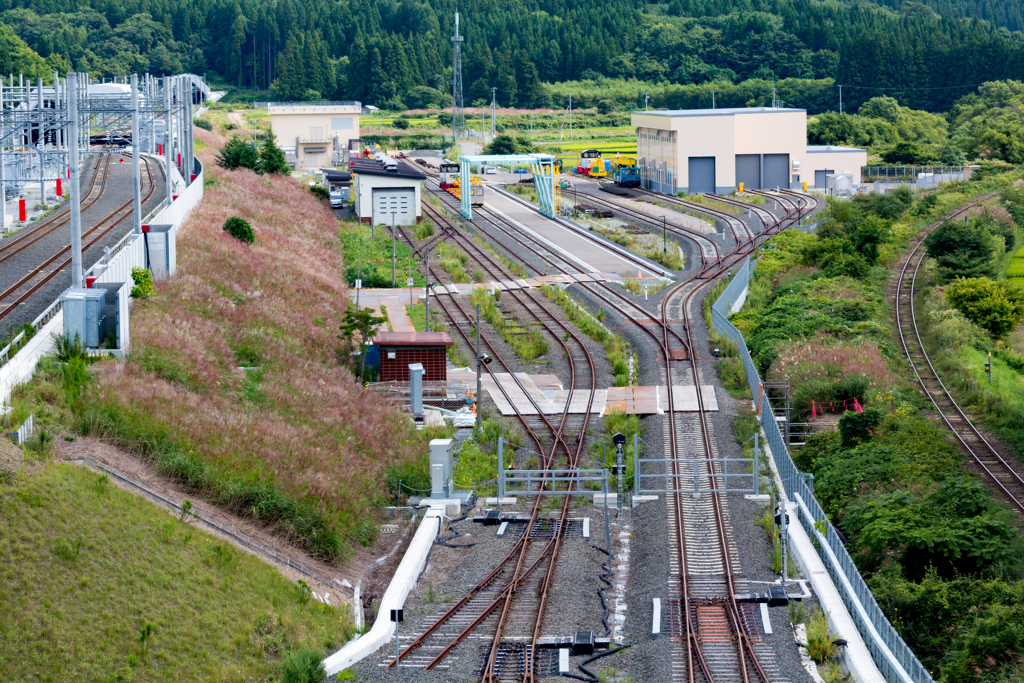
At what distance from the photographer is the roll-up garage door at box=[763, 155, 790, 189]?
246ft

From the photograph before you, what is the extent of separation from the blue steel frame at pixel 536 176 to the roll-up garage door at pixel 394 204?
13.6 feet

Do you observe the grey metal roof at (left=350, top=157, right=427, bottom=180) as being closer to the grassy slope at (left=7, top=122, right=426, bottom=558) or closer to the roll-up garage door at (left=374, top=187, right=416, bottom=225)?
the roll-up garage door at (left=374, top=187, right=416, bottom=225)

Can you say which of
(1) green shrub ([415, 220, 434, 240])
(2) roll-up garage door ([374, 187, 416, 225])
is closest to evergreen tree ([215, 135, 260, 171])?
(2) roll-up garage door ([374, 187, 416, 225])

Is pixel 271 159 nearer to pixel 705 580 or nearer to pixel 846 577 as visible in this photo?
pixel 705 580

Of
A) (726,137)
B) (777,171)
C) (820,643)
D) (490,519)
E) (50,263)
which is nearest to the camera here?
(820,643)

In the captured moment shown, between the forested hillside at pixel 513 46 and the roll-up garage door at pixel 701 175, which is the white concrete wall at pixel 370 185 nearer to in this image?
the roll-up garage door at pixel 701 175

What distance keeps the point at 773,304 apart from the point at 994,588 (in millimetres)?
23534

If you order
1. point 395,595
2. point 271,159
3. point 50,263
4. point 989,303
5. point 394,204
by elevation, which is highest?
point 271,159

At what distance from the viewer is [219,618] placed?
54.3 feet

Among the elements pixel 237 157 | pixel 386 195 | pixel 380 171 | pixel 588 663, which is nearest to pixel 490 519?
pixel 588 663

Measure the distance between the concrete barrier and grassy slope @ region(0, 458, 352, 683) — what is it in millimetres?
518

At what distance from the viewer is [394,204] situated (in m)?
61.5

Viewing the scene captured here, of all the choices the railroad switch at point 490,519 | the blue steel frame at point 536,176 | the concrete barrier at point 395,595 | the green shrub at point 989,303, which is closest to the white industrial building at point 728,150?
the blue steel frame at point 536,176

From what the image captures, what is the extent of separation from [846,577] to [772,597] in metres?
1.18
